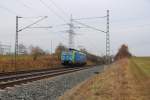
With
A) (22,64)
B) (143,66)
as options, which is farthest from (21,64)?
(143,66)

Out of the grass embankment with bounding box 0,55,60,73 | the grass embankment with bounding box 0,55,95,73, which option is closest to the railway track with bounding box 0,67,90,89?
the grass embankment with bounding box 0,55,95,73

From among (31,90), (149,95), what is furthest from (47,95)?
(149,95)

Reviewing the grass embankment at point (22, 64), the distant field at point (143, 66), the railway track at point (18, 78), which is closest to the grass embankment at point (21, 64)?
the grass embankment at point (22, 64)

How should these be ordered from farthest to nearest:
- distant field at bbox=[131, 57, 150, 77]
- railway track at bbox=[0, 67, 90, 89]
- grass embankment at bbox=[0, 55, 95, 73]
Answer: grass embankment at bbox=[0, 55, 95, 73] → distant field at bbox=[131, 57, 150, 77] → railway track at bbox=[0, 67, 90, 89]

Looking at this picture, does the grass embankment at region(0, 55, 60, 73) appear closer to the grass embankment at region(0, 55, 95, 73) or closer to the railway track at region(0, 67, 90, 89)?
the grass embankment at region(0, 55, 95, 73)

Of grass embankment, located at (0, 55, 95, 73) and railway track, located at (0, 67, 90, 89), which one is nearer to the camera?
railway track, located at (0, 67, 90, 89)

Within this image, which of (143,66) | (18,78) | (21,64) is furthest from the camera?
(143,66)

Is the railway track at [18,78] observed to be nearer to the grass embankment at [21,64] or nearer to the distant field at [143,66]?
the distant field at [143,66]

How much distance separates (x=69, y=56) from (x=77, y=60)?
3246 millimetres

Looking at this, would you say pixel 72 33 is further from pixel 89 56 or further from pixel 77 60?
pixel 89 56

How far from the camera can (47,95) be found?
1562 centimetres

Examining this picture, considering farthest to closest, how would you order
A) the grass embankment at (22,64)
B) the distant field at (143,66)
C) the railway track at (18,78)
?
the grass embankment at (22,64)
the distant field at (143,66)
the railway track at (18,78)

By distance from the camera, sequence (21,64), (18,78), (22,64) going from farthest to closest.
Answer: (22,64), (21,64), (18,78)

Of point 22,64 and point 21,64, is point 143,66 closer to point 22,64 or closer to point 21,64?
point 22,64
